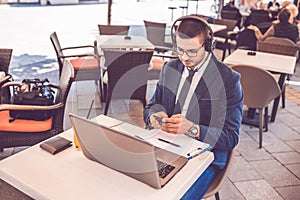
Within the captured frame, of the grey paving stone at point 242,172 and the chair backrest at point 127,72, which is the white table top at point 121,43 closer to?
the chair backrest at point 127,72

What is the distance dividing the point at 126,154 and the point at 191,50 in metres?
0.82

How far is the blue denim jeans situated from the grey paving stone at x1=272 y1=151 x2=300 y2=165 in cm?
149

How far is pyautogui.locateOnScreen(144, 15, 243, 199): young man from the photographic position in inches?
65.9

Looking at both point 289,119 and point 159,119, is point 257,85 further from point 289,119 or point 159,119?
point 159,119

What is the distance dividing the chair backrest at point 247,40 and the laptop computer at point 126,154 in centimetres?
437

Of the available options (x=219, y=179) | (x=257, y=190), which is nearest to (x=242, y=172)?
(x=257, y=190)

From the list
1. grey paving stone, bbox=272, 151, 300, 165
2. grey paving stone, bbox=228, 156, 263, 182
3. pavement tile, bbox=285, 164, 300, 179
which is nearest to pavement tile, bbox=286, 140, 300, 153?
grey paving stone, bbox=272, 151, 300, 165

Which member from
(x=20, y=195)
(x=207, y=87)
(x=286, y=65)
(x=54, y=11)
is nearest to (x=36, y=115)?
(x=20, y=195)

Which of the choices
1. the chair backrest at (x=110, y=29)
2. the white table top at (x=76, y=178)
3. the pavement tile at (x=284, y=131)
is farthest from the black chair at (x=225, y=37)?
the white table top at (x=76, y=178)

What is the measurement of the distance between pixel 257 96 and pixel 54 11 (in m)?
11.2

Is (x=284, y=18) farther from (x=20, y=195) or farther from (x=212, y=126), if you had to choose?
(x=20, y=195)

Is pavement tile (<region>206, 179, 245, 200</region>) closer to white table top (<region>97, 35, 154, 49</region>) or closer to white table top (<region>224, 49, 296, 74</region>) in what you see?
white table top (<region>224, 49, 296, 74</region>)

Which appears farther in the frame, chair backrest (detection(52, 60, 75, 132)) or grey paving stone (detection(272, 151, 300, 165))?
grey paving stone (detection(272, 151, 300, 165))

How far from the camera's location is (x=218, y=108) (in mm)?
1775
